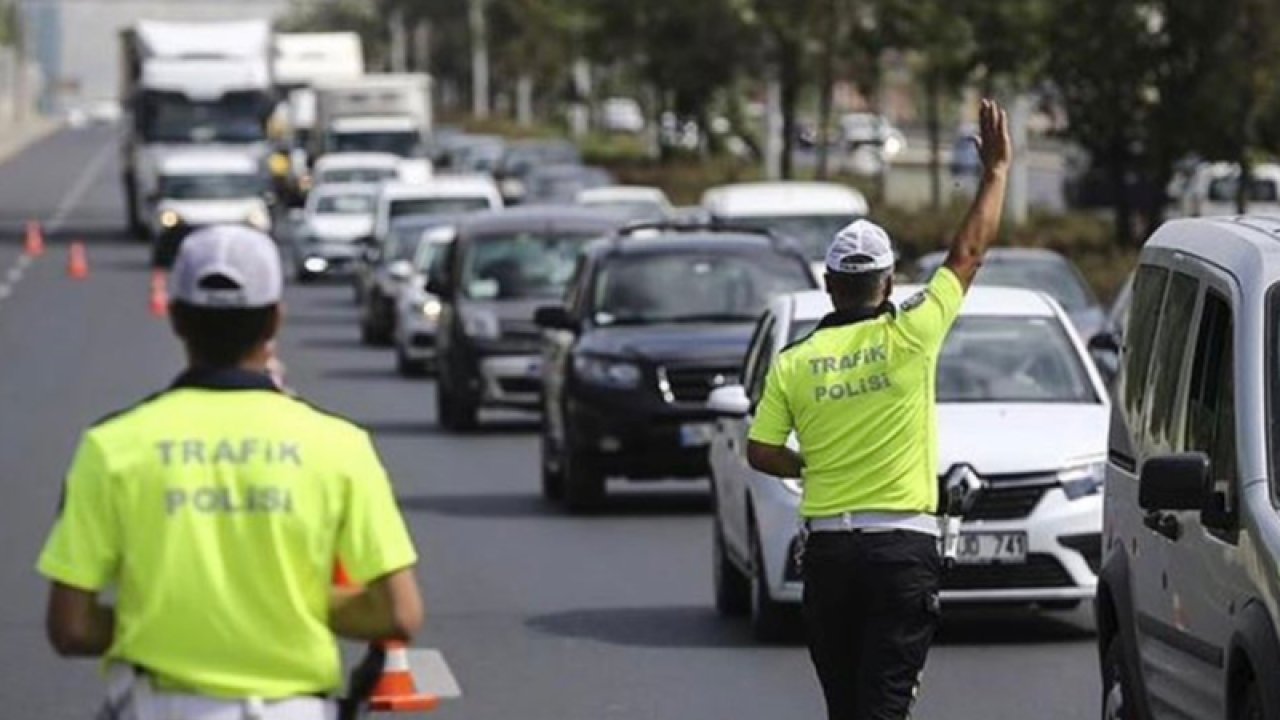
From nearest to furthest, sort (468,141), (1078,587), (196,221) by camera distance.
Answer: (1078,587) < (196,221) < (468,141)

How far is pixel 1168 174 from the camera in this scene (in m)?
40.7

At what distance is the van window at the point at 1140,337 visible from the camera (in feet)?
37.7

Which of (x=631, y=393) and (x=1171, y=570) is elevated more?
(x=1171, y=570)

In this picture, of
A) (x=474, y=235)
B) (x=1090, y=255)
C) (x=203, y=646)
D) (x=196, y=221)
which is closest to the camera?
(x=203, y=646)

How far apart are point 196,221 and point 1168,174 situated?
2282cm

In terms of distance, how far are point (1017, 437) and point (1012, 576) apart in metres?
0.65

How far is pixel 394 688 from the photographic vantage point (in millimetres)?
8234

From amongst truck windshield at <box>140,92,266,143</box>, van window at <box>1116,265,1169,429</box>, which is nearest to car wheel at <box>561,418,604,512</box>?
van window at <box>1116,265,1169,429</box>

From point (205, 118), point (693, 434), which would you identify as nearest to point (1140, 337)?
point (693, 434)

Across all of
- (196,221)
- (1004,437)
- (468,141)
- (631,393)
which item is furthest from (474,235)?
(468,141)

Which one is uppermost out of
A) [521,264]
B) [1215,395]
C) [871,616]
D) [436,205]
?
[1215,395]

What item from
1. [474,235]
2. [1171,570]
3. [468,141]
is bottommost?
[468,141]

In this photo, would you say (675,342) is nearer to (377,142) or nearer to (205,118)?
(205,118)

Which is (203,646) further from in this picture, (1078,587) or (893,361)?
(1078,587)
